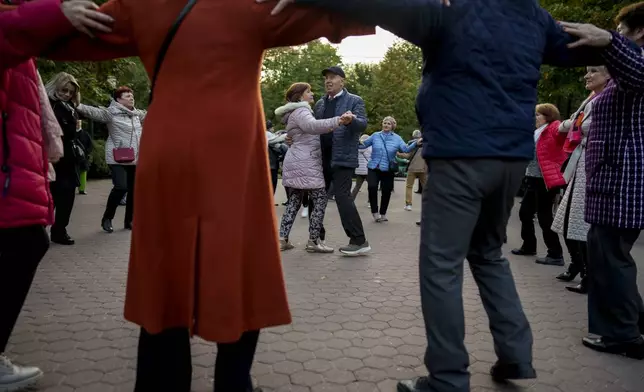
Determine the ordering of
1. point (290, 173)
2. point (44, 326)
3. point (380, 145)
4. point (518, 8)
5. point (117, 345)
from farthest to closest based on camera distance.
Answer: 1. point (380, 145)
2. point (290, 173)
3. point (44, 326)
4. point (117, 345)
5. point (518, 8)

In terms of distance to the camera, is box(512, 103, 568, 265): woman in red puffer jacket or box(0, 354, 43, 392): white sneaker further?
box(512, 103, 568, 265): woman in red puffer jacket

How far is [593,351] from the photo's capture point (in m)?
3.44

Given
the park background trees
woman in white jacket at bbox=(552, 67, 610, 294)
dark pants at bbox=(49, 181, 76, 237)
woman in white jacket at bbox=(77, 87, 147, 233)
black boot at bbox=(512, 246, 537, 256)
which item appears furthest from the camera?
the park background trees

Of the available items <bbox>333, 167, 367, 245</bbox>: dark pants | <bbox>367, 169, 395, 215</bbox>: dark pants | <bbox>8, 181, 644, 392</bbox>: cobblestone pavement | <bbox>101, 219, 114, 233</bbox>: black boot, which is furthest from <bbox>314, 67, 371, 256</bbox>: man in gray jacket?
<bbox>367, 169, 395, 215</bbox>: dark pants

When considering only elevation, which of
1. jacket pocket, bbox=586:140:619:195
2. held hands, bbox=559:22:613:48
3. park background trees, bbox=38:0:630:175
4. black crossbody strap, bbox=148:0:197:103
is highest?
park background trees, bbox=38:0:630:175

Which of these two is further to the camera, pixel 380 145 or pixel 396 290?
pixel 380 145

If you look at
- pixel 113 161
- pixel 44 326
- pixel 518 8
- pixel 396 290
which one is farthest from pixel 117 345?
pixel 113 161

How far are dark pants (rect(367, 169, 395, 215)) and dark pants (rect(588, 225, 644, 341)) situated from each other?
7089 millimetres

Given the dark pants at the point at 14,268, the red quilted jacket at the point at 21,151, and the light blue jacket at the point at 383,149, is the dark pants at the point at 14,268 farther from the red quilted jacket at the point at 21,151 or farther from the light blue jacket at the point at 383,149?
the light blue jacket at the point at 383,149

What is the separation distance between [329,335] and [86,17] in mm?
2393

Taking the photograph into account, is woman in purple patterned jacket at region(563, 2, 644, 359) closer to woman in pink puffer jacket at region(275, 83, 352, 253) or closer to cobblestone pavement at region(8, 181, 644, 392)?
cobblestone pavement at region(8, 181, 644, 392)

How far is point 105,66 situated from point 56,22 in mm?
14852

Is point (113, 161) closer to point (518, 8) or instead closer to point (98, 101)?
point (518, 8)

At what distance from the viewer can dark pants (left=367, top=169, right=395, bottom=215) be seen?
1059 cm
